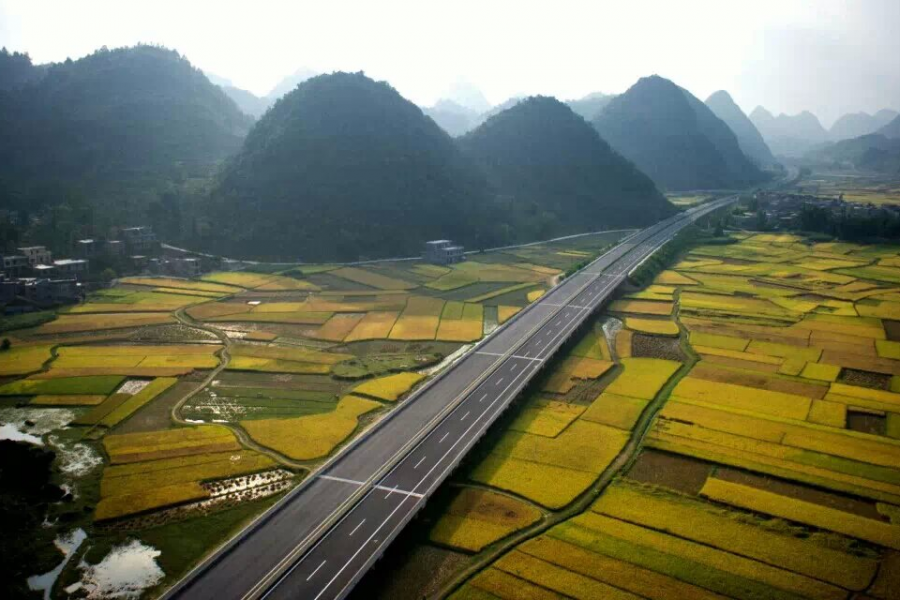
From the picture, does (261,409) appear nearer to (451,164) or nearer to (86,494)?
(86,494)

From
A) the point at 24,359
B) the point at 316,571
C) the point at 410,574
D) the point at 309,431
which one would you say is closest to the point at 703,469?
the point at 410,574

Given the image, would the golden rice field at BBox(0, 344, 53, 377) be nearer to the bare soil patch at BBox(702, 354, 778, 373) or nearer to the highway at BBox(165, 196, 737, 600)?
the highway at BBox(165, 196, 737, 600)

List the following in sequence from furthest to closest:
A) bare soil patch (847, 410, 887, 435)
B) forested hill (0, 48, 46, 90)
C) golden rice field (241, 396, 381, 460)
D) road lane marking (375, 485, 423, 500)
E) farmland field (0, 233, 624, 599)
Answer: forested hill (0, 48, 46, 90)
bare soil patch (847, 410, 887, 435)
golden rice field (241, 396, 381, 460)
farmland field (0, 233, 624, 599)
road lane marking (375, 485, 423, 500)

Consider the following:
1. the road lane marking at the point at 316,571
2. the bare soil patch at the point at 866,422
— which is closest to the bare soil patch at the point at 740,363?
the bare soil patch at the point at 866,422

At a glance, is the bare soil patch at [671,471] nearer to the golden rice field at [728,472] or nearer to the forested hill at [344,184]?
the golden rice field at [728,472]

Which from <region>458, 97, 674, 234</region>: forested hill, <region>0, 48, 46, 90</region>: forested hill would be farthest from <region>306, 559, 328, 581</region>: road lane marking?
<region>0, 48, 46, 90</region>: forested hill

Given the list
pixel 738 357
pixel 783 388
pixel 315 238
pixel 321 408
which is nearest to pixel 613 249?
pixel 315 238

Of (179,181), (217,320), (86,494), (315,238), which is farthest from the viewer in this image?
(179,181)
